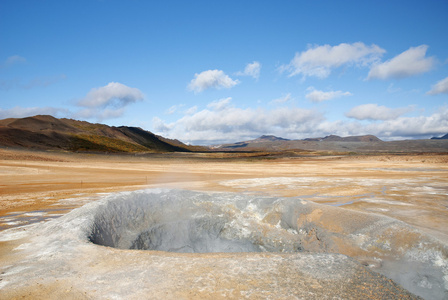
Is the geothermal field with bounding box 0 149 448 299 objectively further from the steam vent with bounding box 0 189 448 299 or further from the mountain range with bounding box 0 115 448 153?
the mountain range with bounding box 0 115 448 153

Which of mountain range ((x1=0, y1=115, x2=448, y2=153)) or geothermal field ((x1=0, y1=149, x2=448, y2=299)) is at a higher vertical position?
mountain range ((x1=0, y1=115, x2=448, y2=153))

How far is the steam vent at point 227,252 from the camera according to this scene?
3.15 metres

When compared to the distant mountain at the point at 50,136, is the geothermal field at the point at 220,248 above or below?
below

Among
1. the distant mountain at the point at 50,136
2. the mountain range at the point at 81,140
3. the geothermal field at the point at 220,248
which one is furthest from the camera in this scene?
the mountain range at the point at 81,140

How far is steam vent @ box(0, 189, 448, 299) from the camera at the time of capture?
124 inches

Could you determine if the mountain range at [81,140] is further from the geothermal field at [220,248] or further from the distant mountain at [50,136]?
the geothermal field at [220,248]

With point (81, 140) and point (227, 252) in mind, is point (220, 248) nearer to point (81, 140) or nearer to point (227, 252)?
point (227, 252)

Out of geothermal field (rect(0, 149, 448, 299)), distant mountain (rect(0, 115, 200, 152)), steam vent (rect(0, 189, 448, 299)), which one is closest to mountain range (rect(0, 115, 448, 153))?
distant mountain (rect(0, 115, 200, 152))

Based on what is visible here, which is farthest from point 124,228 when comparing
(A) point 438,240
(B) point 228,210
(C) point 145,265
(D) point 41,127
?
(D) point 41,127

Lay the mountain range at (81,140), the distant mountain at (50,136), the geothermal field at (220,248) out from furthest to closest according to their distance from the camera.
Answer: the mountain range at (81,140) < the distant mountain at (50,136) < the geothermal field at (220,248)

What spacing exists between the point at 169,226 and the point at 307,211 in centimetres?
327

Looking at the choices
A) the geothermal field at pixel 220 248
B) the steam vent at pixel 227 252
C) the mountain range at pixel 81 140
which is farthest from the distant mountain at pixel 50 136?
the steam vent at pixel 227 252

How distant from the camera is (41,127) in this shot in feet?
253

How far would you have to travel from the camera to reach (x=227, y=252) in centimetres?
461
